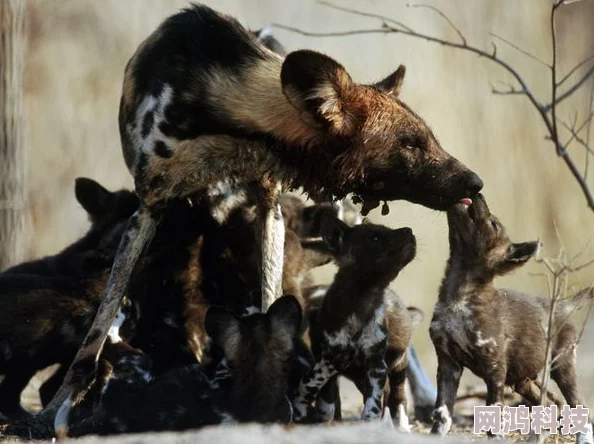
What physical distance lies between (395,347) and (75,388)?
1546mm

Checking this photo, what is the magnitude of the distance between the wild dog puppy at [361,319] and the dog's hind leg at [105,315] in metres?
0.93

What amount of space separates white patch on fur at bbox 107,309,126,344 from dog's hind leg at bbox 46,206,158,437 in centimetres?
22

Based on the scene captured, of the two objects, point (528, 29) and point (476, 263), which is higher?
point (528, 29)

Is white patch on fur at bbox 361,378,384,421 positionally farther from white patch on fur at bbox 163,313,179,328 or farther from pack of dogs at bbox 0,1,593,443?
white patch on fur at bbox 163,313,179,328

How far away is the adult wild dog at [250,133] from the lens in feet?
19.9

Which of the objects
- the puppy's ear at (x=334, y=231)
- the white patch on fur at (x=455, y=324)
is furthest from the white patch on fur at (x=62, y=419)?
the white patch on fur at (x=455, y=324)

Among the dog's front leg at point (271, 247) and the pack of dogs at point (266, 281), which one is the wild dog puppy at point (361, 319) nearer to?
the pack of dogs at point (266, 281)

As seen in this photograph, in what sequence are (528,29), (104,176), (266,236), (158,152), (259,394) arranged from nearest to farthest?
(259,394) → (158,152) → (266,236) → (104,176) → (528,29)

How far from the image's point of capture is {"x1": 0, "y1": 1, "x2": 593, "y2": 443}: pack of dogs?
241 inches

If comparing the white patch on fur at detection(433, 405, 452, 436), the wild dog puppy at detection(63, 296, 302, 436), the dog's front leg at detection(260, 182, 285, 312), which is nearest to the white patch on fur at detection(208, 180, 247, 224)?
the dog's front leg at detection(260, 182, 285, 312)

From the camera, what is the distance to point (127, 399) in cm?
638

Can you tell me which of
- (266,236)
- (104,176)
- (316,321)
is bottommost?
(316,321)

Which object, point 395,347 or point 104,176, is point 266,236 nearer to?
point 395,347

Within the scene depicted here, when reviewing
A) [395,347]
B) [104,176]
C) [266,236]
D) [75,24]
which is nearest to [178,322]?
[266,236]
